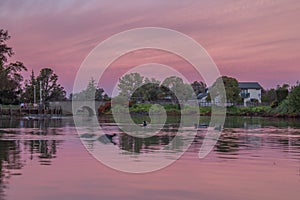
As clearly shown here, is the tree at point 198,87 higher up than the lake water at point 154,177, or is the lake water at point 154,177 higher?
the tree at point 198,87

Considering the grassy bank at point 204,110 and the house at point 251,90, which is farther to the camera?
the house at point 251,90

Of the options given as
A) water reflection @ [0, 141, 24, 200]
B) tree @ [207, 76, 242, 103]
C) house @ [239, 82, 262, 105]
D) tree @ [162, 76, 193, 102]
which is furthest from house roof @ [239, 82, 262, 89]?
water reflection @ [0, 141, 24, 200]

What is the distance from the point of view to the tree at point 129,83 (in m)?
117

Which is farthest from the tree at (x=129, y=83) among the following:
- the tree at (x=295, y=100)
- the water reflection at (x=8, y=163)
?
the water reflection at (x=8, y=163)

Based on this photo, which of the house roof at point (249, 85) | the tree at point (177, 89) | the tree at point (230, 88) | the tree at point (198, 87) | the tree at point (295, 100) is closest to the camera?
the tree at point (295, 100)

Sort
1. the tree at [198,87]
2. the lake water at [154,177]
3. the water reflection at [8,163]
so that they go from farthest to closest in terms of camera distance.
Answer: the tree at [198,87] → the water reflection at [8,163] → the lake water at [154,177]

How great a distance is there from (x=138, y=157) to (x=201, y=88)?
140756mm

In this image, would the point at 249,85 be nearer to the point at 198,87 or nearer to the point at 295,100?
the point at 198,87

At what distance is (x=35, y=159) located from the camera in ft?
55.6

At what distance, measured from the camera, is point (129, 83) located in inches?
4690

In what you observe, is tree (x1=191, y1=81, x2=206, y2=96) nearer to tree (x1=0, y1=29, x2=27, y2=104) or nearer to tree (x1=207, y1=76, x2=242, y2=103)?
tree (x1=207, y1=76, x2=242, y2=103)

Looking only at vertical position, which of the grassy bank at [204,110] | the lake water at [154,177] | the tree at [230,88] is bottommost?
the lake water at [154,177]

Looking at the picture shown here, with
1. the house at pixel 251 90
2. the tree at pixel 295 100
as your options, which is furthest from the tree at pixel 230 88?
the tree at pixel 295 100

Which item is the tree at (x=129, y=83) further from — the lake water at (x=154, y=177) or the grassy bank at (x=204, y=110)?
the lake water at (x=154, y=177)
